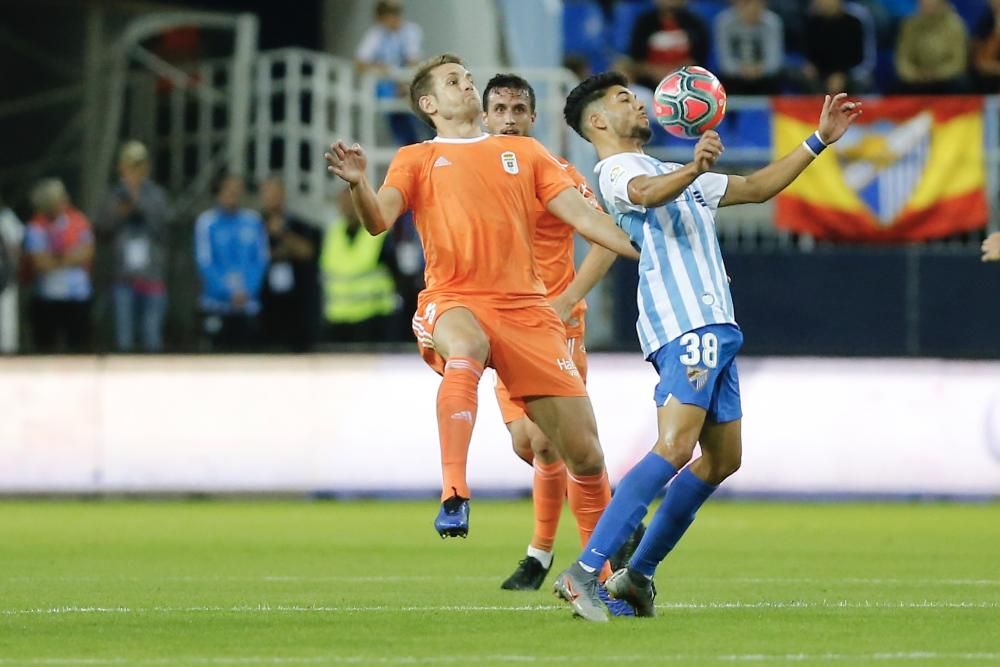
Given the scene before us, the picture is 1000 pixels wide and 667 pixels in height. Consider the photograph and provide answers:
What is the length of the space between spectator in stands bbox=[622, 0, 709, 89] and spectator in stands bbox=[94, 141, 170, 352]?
4.72 metres

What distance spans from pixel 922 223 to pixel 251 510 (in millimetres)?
6501

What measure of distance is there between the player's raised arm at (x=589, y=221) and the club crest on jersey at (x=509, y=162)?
0.70ft

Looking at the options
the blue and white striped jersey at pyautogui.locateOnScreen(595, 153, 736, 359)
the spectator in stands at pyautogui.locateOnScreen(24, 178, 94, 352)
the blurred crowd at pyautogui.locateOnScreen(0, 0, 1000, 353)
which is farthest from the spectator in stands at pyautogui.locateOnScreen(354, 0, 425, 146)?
the blue and white striped jersey at pyautogui.locateOnScreen(595, 153, 736, 359)

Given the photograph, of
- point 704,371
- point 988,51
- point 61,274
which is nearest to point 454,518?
point 704,371

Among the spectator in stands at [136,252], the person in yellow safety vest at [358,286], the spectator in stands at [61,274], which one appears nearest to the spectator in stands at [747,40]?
the person in yellow safety vest at [358,286]

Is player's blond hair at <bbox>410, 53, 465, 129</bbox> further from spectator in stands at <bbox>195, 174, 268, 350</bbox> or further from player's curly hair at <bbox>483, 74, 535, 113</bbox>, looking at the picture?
spectator in stands at <bbox>195, 174, 268, 350</bbox>

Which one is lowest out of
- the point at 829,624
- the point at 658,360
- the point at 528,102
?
the point at 829,624

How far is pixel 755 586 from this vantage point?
9398 millimetres

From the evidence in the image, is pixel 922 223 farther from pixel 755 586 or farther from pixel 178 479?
pixel 755 586

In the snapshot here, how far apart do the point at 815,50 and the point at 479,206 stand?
11408 millimetres

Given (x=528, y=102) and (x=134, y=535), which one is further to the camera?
(x=134, y=535)

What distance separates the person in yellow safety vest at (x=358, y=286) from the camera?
17.1 m

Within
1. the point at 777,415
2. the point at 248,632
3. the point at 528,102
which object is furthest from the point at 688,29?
the point at 248,632

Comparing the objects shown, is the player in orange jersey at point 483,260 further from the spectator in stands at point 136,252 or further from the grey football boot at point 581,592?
the spectator in stands at point 136,252
